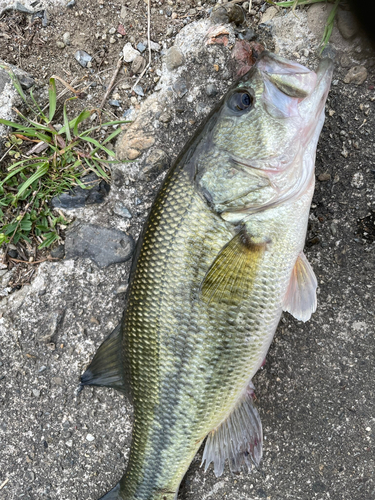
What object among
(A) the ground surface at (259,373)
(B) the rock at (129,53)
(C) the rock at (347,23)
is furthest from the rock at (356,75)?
(B) the rock at (129,53)

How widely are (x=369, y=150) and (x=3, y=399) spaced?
9.76 ft

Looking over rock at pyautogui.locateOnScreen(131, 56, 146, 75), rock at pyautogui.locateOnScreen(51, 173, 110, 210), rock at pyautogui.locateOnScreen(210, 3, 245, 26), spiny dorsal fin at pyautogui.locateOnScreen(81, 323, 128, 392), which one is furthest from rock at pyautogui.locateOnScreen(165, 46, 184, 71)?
spiny dorsal fin at pyautogui.locateOnScreen(81, 323, 128, 392)

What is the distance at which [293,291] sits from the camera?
2.09 meters

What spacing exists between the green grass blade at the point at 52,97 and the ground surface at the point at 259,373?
0.76 feet

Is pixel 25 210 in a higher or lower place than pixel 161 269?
lower

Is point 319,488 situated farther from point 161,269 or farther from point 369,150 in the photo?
point 369,150

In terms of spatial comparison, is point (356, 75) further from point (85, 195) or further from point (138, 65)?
point (85, 195)

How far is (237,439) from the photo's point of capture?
86.5 inches

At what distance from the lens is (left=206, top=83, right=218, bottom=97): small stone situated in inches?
96.7

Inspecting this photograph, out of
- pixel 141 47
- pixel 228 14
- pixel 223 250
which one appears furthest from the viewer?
pixel 141 47

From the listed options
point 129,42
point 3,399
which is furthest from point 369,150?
point 3,399

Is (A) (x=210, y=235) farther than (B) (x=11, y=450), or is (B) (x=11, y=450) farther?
(B) (x=11, y=450)

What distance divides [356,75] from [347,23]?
0.32m

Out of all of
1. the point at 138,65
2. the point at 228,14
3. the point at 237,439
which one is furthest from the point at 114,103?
the point at 237,439
